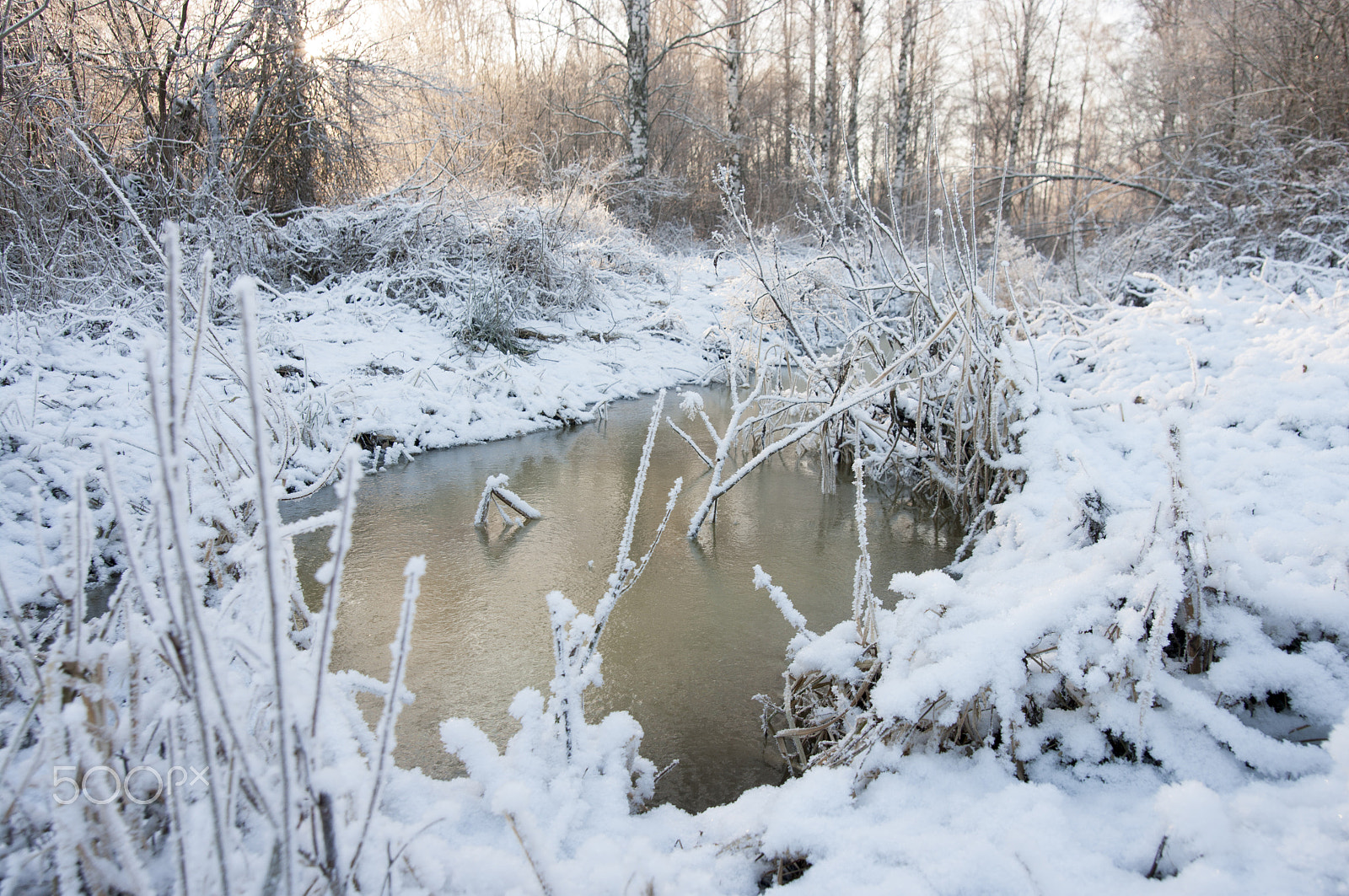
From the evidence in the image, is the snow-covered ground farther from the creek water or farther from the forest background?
the forest background

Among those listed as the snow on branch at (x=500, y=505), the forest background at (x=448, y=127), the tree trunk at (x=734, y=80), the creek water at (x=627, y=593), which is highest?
the tree trunk at (x=734, y=80)

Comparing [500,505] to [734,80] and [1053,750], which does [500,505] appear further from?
[734,80]

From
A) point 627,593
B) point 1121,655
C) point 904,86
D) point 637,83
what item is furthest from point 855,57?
point 1121,655

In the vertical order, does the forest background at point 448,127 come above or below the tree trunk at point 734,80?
below

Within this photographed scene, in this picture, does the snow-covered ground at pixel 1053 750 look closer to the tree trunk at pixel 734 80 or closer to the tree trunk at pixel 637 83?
the tree trunk at pixel 637 83

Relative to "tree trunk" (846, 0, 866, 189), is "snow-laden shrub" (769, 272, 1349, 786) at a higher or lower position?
lower

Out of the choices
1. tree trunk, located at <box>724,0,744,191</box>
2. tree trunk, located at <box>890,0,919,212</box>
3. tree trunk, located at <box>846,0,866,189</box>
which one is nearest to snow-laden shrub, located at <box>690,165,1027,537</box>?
tree trunk, located at <box>724,0,744,191</box>

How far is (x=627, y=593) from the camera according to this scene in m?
2.98

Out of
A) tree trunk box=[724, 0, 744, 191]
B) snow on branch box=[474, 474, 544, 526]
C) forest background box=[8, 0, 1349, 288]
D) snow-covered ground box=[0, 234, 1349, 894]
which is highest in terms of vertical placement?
tree trunk box=[724, 0, 744, 191]

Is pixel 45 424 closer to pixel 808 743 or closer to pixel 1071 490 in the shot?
pixel 808 743

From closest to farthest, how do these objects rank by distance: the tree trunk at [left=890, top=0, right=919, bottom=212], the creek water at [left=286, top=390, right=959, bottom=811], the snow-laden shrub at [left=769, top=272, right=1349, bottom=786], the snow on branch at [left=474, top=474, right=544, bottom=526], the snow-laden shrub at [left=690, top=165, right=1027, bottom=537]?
1. the snow-laden shrub at [left=769, top=272, right=1349, bottom=786]
2. the creek water at [left=286, top=390, right=959, bottom=811]
3. the snow-laden shrub at [left=690, top=165, right=1027, bottom=537]
4. the snow on branch at [left=474, top=474, right=544, bottom=526]
5. the tree trunk at [left=890, top=0, right=919, bottom=212]

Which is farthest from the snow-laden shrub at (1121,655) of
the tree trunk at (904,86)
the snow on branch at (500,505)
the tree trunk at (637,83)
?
the tree trunk at (904,86)

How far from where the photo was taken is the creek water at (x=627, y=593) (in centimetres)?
213

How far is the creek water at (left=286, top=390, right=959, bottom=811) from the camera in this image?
2.13 metres
